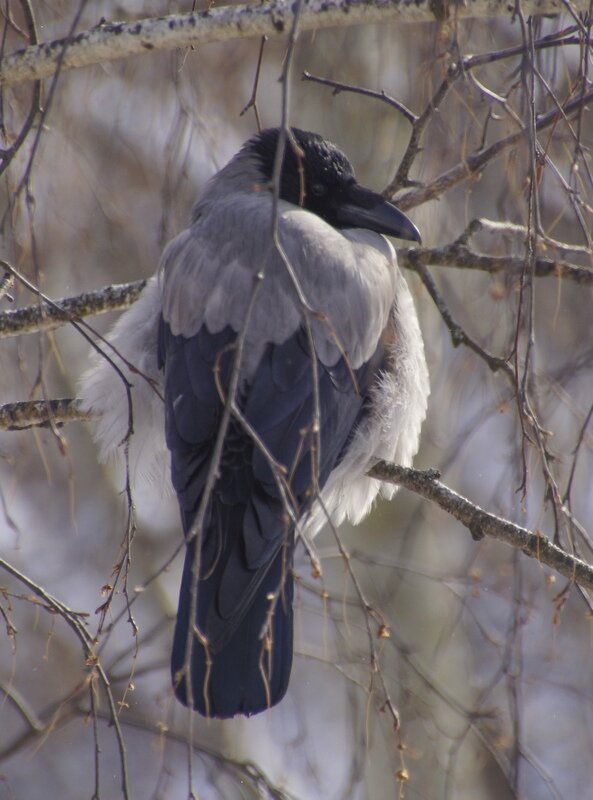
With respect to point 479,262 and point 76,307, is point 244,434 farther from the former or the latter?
point 479,262

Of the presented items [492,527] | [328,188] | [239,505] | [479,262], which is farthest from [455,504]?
[328,188]

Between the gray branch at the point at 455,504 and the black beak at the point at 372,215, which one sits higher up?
the black beak at the point at 372,215

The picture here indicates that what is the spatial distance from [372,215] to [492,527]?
1.44 meters

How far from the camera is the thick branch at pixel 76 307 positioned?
3.80 m

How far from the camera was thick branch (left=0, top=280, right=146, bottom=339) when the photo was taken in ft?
12.5

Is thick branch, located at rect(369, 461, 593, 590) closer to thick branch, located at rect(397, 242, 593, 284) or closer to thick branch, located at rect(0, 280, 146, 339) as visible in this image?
thick branch, located at rect(397, 242, 593, 284)

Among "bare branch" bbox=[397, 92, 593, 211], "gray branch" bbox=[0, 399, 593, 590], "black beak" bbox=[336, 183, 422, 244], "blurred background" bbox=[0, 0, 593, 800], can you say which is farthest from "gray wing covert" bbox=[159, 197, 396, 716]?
"blurred background" bbox=[0, 0, 593, 800]

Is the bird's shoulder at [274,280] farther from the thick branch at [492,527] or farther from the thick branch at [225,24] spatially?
the thick branch at [225,24]

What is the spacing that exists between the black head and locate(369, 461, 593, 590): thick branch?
1.05 metres

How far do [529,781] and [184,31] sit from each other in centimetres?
404

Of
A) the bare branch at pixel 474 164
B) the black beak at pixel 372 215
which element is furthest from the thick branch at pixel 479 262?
the bare branch at pixel 474 164

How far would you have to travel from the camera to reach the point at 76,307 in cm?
401

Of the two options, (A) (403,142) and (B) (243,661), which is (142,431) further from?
(A) (403,142)

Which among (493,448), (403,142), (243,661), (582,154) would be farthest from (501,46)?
(243,661)
